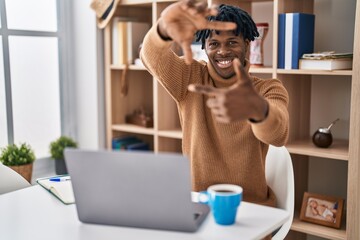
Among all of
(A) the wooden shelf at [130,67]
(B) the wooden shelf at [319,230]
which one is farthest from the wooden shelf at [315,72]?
(A) the wooden shelf at [130,67]

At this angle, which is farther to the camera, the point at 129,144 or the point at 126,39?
the point at 129,144

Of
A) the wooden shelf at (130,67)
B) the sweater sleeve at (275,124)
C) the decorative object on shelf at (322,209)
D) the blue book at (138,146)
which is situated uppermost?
the wooden shelf at (130,67)

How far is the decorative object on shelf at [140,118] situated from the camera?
3.10 meters

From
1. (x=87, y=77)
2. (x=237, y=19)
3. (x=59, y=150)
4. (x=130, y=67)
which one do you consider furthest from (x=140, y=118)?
(x=237, y=19)

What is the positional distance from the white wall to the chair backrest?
64.1 inches

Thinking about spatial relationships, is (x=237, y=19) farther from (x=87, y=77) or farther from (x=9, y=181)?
(x=87, y=77)

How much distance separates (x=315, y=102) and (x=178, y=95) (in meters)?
1.17

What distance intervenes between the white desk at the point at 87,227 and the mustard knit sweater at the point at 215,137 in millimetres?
386

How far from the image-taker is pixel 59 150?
3.02m

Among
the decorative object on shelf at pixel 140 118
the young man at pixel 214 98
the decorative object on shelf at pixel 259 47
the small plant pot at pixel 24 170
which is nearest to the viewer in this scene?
the young man at pixel 214 98

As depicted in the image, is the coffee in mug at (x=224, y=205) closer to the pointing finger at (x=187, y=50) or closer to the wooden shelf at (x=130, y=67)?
the pointing finger at (x=187, y=50)

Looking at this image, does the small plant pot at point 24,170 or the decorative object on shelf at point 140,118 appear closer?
the small plant pot at point 24,170

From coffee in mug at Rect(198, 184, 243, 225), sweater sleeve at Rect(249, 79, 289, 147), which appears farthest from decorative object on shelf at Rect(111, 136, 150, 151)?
coffee in mug at Rect(198, 184, 243, 225)

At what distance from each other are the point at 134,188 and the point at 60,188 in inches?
18.2
